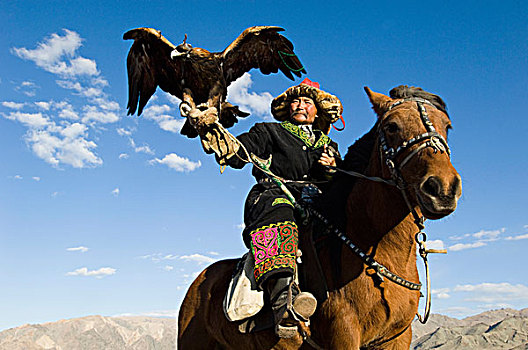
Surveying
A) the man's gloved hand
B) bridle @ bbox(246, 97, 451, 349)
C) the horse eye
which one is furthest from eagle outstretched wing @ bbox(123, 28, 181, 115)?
the horse eye

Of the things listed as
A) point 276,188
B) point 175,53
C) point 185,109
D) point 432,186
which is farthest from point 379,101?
point 175,53

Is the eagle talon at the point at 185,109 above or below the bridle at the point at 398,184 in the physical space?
above

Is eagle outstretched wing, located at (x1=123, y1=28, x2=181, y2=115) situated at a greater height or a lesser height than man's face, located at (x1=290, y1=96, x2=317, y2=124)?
greater

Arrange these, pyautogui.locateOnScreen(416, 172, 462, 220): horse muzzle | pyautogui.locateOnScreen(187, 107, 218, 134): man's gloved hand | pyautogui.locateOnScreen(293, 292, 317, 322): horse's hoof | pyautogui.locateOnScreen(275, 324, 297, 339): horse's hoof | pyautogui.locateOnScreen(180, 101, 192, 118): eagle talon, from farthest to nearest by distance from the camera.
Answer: pyautogui.locateOnScreen(180, 101, 192, 118): eagle talon → pyautogui.locateOnScreen(187, 107, 218, 134): man's gloved hand → pyautogui.locateOnScreen(275, 324, 297, 339): horse's hoof → pyautogui.locateOnScreen(293, 292, 317, 322): horse's hoof → pyautogui.locateOnScreen(416, 172, 462, 220): horse muzzle

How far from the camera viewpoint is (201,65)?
6477mm

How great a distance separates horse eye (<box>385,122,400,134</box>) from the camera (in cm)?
442

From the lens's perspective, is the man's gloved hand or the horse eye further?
the man's gloved hand

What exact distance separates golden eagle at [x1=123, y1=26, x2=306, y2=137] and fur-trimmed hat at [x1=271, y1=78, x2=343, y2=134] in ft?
1.53

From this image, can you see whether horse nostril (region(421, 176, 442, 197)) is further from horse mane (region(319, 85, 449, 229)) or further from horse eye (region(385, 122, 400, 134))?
horse mane (region(319, 85, 449, 229))

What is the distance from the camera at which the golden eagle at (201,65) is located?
647 centimetres

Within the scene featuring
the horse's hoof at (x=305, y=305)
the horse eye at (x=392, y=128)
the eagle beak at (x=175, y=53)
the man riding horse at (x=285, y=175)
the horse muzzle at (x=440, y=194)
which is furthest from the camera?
the eagle beak at (x=175, y=53)

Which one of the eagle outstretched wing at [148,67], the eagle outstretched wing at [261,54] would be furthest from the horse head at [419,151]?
the eagle outstretched wing at [148,67]

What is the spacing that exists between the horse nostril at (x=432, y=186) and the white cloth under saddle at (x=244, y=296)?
2215 mm

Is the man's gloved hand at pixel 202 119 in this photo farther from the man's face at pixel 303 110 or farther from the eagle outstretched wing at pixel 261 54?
the man's face at pixel 303 110
